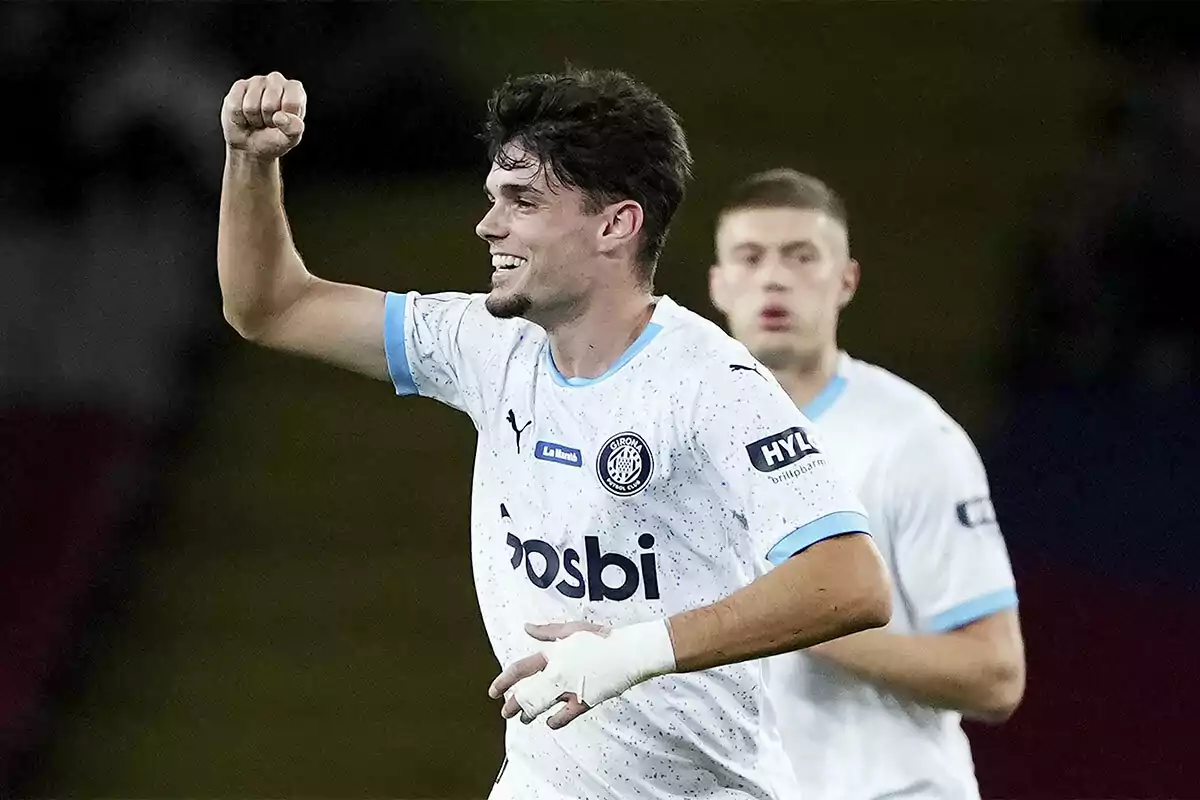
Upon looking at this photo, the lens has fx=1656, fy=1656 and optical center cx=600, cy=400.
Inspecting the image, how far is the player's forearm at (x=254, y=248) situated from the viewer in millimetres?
2922

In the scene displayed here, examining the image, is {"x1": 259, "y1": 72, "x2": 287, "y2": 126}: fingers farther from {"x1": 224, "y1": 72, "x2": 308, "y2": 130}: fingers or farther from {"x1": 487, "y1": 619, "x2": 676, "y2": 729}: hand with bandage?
{"x1": 487, "y1": 619, "x2": 676, "y2": 729}: hand with bandage

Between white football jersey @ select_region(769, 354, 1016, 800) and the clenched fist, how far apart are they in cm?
135

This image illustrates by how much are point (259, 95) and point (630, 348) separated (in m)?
0.76

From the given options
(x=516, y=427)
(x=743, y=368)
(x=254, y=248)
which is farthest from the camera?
(x=254, y=248)

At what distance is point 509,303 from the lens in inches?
106

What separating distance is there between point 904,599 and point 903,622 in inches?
1.9

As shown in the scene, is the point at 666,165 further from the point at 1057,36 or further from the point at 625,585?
the point at 1057,36

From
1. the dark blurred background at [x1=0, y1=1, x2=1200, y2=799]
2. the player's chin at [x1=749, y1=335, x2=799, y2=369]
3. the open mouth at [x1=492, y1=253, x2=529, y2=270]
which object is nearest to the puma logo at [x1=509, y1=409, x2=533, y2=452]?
the open mouth at [x1=492, y1=253, x2=529, y2=270]

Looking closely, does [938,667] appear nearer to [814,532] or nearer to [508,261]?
[814,532]

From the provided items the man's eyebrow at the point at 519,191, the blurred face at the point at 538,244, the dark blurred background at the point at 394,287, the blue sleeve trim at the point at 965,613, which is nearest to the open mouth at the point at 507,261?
the blurred face at the point at 538,244

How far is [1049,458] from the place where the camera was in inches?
266

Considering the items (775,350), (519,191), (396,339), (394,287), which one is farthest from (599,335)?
(394,287)

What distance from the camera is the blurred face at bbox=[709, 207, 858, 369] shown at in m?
3.65

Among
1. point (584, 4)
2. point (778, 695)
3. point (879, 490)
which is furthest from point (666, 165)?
point (584, 4)
